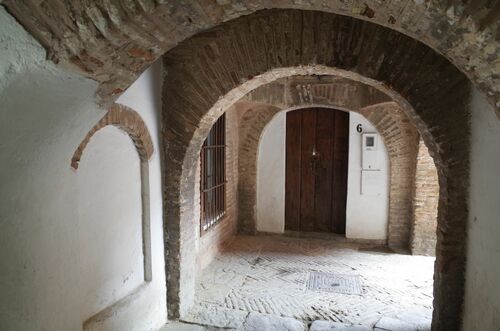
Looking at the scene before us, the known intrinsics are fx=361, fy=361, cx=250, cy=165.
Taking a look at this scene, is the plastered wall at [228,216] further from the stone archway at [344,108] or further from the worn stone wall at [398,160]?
the worn stone wall at [398,160]

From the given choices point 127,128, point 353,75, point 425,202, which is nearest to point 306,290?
point 425,202

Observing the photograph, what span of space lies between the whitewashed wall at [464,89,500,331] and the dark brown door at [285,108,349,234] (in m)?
4.55

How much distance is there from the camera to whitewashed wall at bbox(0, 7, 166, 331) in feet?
5.73

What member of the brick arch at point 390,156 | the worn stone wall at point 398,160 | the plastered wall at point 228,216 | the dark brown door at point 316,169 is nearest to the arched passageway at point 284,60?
the plastered wall at point 228,216

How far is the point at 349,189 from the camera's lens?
716 centimetres

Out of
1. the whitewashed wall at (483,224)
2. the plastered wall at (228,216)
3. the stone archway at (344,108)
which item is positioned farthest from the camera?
the stone archway at (344,108)

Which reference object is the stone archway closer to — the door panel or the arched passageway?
the door panel

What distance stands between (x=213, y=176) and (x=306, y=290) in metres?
2.42

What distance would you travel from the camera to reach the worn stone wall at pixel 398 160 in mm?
6215

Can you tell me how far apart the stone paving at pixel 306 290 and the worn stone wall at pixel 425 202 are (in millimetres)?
328

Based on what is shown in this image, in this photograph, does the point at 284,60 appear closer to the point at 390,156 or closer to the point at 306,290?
the point at 306,290

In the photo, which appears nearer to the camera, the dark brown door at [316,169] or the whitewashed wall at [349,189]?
the whitewashed wall at [349,189]

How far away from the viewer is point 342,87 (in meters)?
5.90

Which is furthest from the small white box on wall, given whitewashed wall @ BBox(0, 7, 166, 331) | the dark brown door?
whitewashed wall @ BBox(0, 7, 166, 331)
